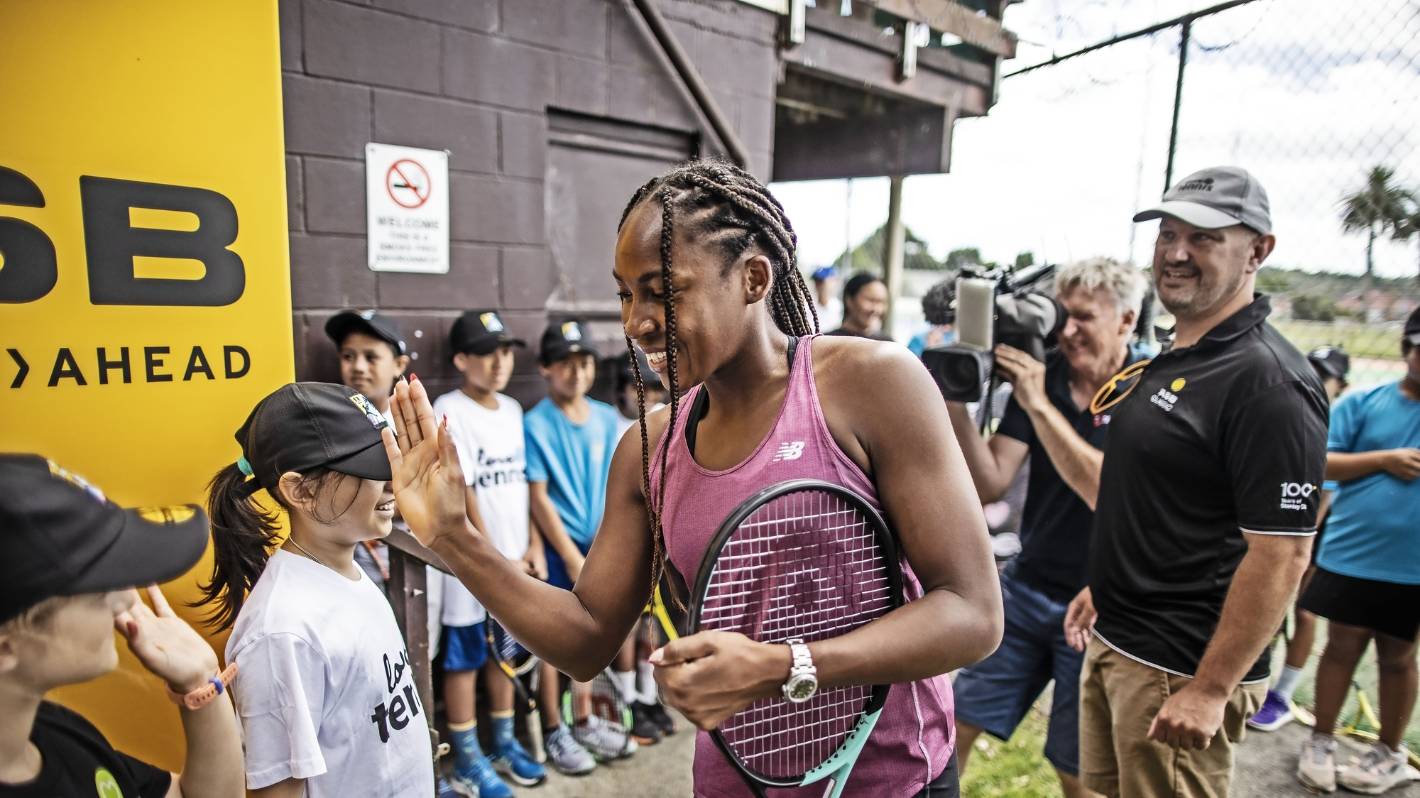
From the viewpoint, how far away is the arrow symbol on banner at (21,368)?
1742mm

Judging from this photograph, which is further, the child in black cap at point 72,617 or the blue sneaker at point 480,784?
the blue sneaker at point 480,784

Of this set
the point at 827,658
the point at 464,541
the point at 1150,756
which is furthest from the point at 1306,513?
the point at 464,541

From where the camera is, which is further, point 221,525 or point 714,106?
point 714,106

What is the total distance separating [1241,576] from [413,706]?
2033 millimetres

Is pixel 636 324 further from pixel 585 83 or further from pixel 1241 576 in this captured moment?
pixel 585 83

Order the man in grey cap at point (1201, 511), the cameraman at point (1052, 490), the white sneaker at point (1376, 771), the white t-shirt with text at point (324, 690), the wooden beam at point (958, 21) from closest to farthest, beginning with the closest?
1. the white t-shirt with text at point (324, 690)
2. the man in grey cap at point (1201, 511)
3. the cameraman at point (1052, 490)
4. the white sneaker at point (1376, 771)
5. the wooden beam at point (958, 21)

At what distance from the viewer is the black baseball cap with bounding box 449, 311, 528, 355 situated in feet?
11.4

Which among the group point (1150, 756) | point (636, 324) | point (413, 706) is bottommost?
point (1150, 756)

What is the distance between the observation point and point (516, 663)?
11.7 ft

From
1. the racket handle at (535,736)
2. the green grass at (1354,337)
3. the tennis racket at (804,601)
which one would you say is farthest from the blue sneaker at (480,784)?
the green grass at (1354,337)

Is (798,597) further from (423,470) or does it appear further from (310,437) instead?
(310,437)

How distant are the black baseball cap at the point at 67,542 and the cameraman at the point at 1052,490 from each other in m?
2.34

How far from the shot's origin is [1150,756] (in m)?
2.24

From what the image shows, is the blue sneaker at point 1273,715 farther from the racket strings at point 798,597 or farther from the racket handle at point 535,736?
the racket strings at point 798,597
